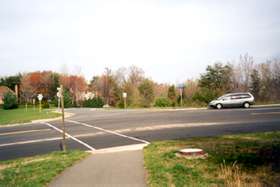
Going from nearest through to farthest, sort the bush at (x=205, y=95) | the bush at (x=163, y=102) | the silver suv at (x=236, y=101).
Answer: the silver suv at (x=236, y=101)
the bush at (x=205, y=95)
the bush at (x=163, y=102)

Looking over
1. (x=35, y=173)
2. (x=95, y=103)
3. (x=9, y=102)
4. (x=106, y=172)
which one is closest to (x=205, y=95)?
(x=95, y=103)

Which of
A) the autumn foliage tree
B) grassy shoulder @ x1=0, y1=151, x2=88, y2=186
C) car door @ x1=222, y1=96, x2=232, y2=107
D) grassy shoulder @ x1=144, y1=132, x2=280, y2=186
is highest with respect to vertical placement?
the autumn foliage tree

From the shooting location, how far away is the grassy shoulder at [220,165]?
754cm

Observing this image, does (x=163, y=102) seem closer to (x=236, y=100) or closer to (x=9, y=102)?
(x=236, y=100)

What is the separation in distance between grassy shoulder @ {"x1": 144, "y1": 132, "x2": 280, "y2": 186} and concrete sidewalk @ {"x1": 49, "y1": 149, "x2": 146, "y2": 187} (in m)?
0.32

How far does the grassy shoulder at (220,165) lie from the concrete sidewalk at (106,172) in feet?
1.06

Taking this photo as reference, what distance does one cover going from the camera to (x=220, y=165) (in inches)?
352

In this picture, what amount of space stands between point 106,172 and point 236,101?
31.4 metres

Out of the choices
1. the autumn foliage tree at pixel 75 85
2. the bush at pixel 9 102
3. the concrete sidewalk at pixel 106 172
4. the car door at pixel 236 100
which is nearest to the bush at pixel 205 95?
the car door at pixel 236 100

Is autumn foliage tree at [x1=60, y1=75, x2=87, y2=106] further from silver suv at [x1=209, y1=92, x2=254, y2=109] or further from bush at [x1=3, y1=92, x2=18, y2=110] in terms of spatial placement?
silver suv at [x1=209, y1=92, x2=254, y2=109]

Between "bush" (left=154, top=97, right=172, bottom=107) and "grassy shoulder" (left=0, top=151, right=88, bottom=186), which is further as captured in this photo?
"bush" (left=154, top=97, right=172, bottom=107)

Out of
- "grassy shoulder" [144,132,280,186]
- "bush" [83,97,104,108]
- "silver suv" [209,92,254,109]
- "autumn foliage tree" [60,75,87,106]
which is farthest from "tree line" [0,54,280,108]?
"grassy shoulder" [144,132,280,186]

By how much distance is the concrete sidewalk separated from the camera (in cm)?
766

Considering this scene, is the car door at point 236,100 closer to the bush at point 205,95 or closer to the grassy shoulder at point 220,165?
the bush at point 205,95
